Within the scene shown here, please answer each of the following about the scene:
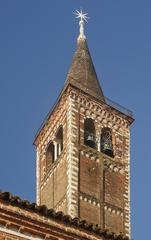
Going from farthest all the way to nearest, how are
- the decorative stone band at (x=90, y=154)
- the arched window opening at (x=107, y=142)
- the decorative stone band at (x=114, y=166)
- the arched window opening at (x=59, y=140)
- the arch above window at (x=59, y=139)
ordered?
the arch above window at (x=59, y=139)
the arched window opening at (x=59, y=140)
the arched window opening at (x=107, y=142)
the decorative stone band at (x=114, y=166)
the decorative stone band at (x=90, y=154)

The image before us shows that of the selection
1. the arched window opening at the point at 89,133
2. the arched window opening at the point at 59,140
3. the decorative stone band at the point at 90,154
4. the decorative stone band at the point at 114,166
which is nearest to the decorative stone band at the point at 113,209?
the decorative stone band at the point at 114,166

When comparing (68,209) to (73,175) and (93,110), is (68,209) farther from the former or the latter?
(93,110)

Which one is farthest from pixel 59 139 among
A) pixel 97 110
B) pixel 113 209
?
pixel 113 209

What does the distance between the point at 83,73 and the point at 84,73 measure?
0.05 m

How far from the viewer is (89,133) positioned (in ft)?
132

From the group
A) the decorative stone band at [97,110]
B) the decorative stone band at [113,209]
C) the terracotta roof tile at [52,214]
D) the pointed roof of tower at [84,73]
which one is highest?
the pointed roof of tower at [84,73]

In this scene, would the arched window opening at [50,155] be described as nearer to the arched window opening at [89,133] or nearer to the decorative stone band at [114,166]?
the arched window opening at [89,133]

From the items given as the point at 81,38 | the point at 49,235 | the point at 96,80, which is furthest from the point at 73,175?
the point at 49,235

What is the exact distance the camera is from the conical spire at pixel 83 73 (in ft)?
136

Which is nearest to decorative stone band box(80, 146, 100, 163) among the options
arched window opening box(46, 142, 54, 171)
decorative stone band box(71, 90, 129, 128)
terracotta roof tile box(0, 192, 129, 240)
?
decorative stone band box(71, 90, 129, 128)

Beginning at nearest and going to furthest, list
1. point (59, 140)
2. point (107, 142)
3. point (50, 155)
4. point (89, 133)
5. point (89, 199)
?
point (89, 199) < point (89, 133) < point (107, 142) < point (59, 140) < point (50, 155)

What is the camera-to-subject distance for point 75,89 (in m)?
40.7

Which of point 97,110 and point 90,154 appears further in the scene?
point 97,110

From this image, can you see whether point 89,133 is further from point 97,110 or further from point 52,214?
point 52,214
